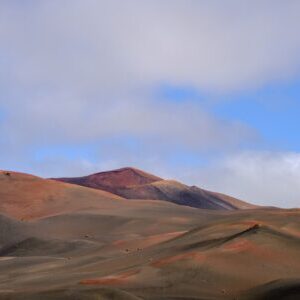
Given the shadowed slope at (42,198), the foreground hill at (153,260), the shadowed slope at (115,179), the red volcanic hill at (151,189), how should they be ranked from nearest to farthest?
the foreground hill at (153,260), the shadowed slope at (42,198), the red volcanic hill at (151,189), the shadowed slope at (115,179)

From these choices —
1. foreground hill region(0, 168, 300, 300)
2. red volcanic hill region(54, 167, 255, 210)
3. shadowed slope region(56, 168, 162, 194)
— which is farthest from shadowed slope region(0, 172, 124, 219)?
shadowed slope region(56, 168, 162, 194)

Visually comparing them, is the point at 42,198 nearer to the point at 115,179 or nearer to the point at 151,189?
the point at 151,189

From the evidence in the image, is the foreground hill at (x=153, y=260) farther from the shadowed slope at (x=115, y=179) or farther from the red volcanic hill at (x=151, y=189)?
the shadowed slope at (x=115, y=179)

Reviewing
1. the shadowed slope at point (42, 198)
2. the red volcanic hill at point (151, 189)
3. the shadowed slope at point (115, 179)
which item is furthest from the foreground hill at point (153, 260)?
the shadowed slope at point (115, 179)

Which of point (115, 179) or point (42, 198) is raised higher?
point (115, 179)

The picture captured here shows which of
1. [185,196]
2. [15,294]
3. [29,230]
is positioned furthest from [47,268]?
[185,196]

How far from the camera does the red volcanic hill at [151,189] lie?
237 feet

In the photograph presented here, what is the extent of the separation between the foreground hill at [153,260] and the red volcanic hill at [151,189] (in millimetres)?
37504

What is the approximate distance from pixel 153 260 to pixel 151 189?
187 ft

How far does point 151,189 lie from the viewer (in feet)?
243

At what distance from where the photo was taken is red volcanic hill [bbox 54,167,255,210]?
72250mm

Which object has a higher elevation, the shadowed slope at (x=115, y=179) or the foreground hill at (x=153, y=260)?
the shadowed slope at (x=115, y=179)

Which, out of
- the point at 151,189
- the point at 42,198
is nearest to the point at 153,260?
the point at 42,198

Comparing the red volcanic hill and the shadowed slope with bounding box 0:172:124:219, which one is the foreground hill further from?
the red volcanic hill
